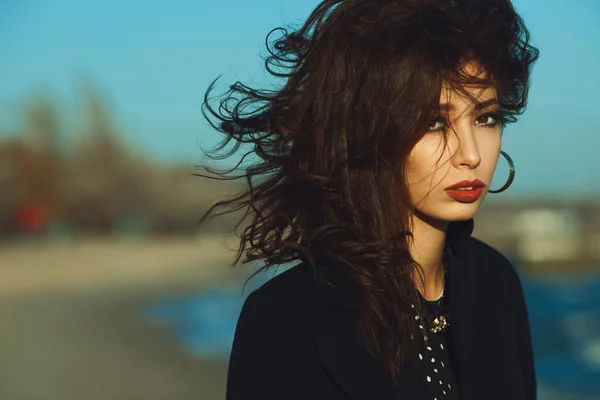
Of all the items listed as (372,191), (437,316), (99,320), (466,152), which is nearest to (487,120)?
(466,152)

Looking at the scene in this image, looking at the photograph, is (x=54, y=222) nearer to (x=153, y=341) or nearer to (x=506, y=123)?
(x=153, y=341)

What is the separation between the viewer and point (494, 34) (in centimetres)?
182

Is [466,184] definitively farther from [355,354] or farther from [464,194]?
[355,354]

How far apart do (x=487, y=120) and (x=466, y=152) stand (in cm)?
14

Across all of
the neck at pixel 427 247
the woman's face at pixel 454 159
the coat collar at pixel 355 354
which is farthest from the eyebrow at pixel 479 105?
the coat collar at pixel 355 354

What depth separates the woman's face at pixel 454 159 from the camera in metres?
1.70

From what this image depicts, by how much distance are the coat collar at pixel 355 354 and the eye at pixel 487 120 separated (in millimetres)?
461

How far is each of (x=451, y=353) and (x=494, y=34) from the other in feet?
2.52

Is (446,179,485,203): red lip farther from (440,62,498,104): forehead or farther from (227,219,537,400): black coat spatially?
(227,219,537,400): black coat

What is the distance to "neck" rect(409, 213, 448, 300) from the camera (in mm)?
1848

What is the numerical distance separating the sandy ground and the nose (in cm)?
362

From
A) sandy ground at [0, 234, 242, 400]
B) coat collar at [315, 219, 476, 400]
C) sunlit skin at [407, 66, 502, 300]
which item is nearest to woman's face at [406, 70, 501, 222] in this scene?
sunlit skin at [407, 66, 502, 300]

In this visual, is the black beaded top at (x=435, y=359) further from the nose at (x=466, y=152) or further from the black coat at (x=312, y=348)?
the nose at (x=466, y=152)

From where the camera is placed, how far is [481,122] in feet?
5.82
